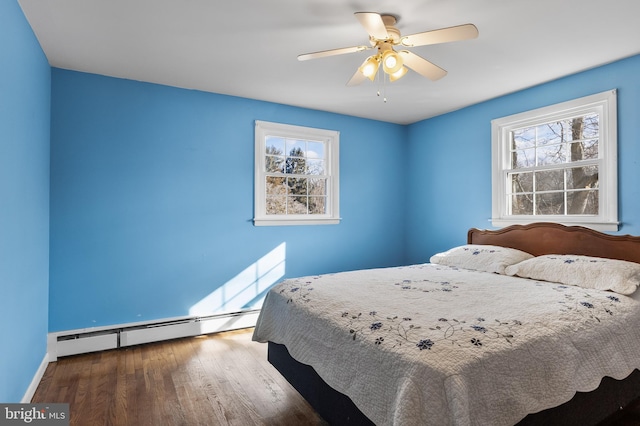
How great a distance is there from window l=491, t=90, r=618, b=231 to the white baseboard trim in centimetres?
418

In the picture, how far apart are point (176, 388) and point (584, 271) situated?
3005 millimetres

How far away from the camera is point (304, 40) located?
99.9 inches

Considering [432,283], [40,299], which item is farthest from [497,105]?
[40,299]

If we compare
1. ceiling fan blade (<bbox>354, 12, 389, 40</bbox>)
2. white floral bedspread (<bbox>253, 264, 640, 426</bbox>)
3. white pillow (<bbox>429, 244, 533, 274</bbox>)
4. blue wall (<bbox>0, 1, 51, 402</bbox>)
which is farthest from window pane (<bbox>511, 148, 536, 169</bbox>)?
blue wall (<bbox>0, 1, 51, 402</bbox>)

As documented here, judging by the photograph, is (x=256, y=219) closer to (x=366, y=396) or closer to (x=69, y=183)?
(x=69, y=183)

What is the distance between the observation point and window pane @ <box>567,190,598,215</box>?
3.10 m

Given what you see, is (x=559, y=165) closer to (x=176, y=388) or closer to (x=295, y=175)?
(x=295, y=175)

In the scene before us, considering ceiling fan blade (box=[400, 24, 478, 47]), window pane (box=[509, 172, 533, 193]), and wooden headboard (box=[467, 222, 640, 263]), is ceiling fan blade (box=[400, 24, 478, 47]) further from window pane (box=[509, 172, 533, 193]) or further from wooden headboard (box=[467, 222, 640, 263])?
window pane (box=[509, 172, 533, 193])

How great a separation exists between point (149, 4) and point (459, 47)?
7.03 feet

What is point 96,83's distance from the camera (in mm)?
3127

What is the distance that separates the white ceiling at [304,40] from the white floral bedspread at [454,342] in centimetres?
176

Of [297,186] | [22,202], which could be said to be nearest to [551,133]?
[297,186]

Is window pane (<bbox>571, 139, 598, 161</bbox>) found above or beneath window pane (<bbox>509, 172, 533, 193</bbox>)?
above

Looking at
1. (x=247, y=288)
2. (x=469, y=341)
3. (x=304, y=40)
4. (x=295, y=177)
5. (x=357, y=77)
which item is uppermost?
(x=304, y=40)
